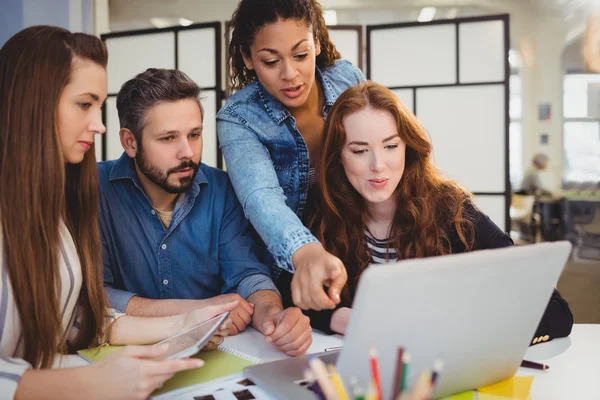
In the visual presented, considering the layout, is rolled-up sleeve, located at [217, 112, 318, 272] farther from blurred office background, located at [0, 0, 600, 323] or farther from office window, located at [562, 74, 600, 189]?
office window, located at [562, 74, 600, 189]

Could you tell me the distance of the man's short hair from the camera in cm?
167

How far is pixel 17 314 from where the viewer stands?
1.00 metres

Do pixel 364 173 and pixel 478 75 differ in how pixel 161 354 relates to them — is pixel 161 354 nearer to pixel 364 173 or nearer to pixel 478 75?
pixel 364 173

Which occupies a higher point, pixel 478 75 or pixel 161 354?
pixel 478 75

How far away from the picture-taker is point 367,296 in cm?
66

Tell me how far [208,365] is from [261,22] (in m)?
0.98

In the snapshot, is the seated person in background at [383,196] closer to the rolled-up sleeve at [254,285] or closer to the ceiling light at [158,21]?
the rolled-up sleeve at [254,285]

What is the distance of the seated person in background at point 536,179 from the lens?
6.59 m

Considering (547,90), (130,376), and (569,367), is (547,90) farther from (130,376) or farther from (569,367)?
(130,376)

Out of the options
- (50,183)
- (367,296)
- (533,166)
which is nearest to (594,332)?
A: (367,296)

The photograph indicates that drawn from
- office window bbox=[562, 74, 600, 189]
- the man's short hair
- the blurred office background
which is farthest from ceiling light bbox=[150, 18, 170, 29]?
office window bbox=[562, 74, 600, 189]

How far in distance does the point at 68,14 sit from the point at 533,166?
5.55 m

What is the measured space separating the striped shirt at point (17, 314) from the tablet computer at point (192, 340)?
22 centimetres

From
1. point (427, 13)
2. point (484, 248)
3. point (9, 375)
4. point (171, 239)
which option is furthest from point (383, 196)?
point (427, 13)
